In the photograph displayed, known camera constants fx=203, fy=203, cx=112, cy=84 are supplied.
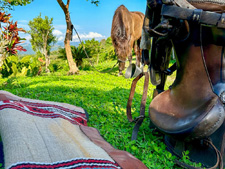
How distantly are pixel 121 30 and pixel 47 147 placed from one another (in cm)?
701

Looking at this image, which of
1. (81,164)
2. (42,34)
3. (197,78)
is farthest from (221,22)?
(42,34)

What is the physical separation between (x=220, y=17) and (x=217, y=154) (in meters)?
1.16

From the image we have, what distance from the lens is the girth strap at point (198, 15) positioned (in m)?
1.55

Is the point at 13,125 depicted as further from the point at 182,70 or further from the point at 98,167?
the point at 182,70

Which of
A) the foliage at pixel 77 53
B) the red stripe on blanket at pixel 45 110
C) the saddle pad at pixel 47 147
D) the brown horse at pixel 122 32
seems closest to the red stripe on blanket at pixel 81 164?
the saddle pad at pixel 47 147

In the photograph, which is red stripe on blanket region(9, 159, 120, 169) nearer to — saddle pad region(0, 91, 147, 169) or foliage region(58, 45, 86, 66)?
saddle pad region(0, 91, 147, 169)

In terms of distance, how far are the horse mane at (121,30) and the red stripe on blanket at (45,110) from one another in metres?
5.65

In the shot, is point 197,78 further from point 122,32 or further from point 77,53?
point 77,53

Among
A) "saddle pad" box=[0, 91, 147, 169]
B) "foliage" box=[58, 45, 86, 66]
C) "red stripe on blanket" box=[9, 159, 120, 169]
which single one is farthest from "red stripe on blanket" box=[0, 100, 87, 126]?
"foliage" box=[58, 45, 86, 66]

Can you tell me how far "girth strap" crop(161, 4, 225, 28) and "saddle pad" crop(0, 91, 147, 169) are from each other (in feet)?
4.00

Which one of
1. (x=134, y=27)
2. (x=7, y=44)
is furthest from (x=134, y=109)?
(x=7, y=44)

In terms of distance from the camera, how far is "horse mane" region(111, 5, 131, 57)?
25.9ft

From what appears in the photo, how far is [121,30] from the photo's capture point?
794 cm

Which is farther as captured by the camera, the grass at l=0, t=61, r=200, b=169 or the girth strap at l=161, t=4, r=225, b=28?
the grass at l=0, t=61, r=200, b=169
